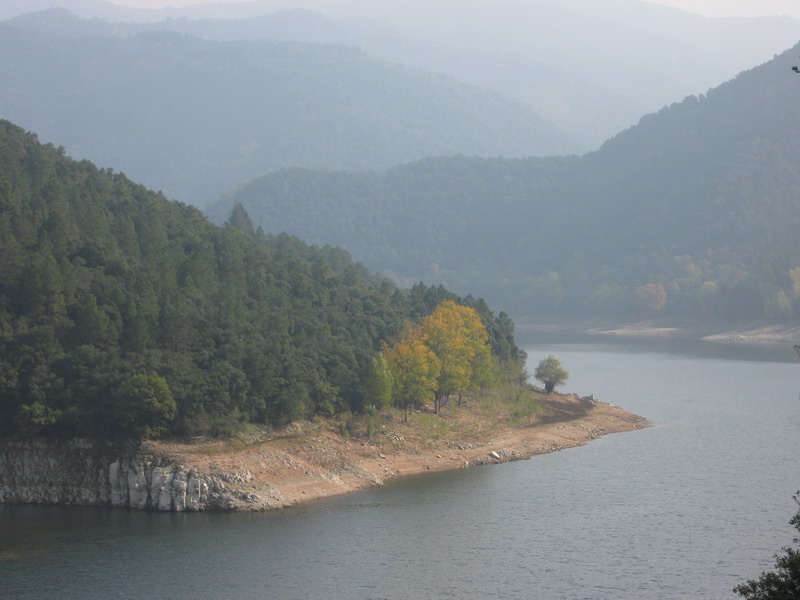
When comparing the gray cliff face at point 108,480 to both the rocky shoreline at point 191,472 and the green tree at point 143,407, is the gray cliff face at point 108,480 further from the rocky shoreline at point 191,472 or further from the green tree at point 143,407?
the green tree at point 143,407

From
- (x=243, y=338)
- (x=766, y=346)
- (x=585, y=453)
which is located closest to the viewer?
(x=243, y=338)

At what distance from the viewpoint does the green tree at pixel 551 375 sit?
307 feet

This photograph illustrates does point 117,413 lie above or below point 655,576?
above

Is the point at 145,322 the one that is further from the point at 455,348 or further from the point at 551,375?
the point at 551,375

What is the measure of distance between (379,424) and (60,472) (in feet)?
66.7

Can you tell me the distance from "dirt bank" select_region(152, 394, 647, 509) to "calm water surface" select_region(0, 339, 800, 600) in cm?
164

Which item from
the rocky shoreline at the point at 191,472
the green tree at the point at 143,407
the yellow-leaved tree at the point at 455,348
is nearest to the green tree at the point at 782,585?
the rocky shoreline at the point at 191,472

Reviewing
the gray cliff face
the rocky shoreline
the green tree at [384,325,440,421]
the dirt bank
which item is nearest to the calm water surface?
the gray cliff face

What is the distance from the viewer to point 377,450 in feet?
218

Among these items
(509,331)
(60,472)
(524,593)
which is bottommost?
(524,593)

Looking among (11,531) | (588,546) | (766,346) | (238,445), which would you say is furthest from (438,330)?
(766,346)

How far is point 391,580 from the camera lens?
46219 millimetres

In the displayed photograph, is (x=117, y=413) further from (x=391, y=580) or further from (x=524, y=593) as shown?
(x=524, y=593)

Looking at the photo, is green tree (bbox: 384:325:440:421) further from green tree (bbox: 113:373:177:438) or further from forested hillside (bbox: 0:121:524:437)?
green tree (bbox: 113:373:177:438)
